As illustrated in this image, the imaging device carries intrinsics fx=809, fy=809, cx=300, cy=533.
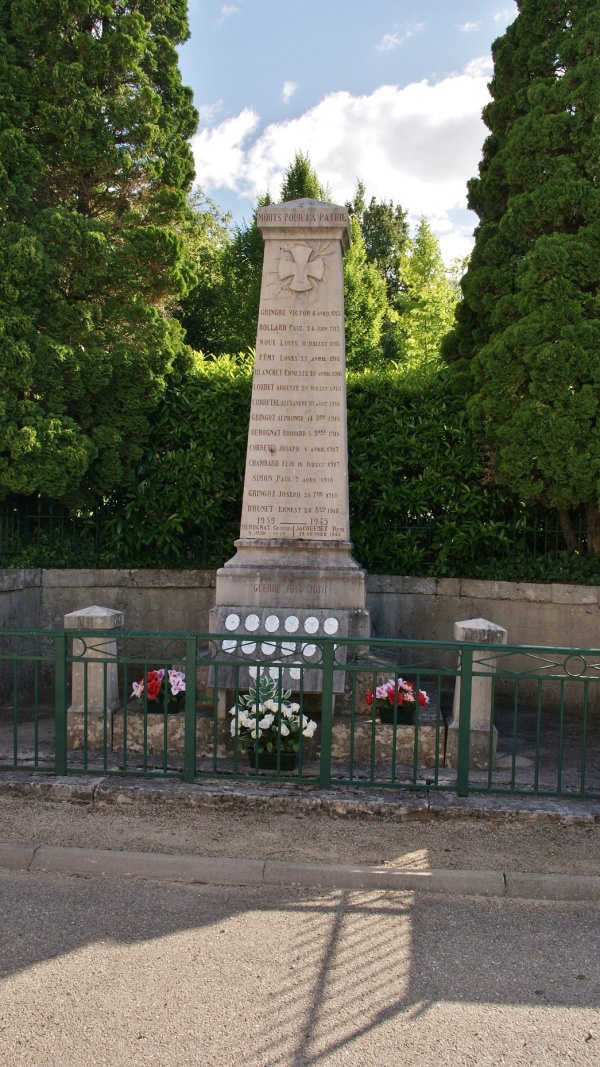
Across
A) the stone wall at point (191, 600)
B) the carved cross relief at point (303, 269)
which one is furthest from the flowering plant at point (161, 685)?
the carved cross relief at point (303, 269)

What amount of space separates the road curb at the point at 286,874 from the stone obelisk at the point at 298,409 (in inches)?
109

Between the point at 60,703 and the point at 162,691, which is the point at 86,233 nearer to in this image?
the point at 162,691

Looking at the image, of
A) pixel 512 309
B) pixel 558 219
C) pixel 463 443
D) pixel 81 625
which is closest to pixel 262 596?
pixel 81 625

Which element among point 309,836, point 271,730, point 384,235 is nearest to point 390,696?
point 271,730

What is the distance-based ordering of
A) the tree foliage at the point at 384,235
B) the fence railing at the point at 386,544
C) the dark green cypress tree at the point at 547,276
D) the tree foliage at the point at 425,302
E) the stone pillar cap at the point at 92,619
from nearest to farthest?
the stone pillar cap at the point at 92,619 → the dark green cypress tree at the point at 547,276 → the fence railing at the point at 386,544 → the tree foliage at the point at 425,302 → the tree foliage at the point at 384,235

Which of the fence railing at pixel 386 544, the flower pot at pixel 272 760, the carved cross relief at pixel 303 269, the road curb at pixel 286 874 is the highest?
the carved cross relief at pixel 303 269

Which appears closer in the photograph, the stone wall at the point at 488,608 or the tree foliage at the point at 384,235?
the stone wall at the point at 488,608

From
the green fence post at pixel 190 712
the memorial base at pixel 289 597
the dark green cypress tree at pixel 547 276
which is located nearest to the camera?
the green fence post at pixel 190 712

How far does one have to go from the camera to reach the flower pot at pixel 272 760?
18.3 feet

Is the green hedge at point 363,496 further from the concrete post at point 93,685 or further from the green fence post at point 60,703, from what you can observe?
the green fence post at point 60,703

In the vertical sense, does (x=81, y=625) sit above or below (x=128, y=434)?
below

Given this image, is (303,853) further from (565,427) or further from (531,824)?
(565,427)

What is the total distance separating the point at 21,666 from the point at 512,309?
6.40 meters

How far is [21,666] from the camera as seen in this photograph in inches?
344
